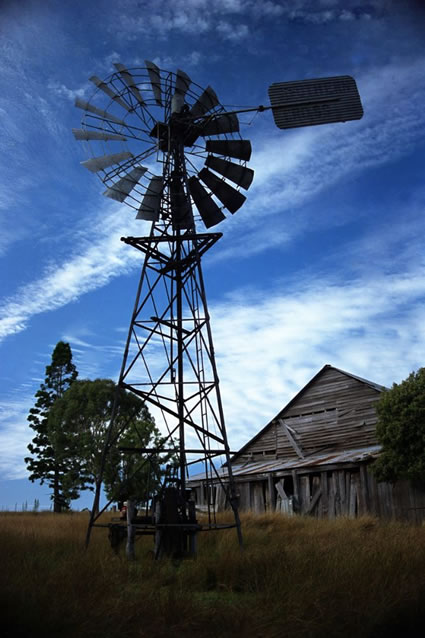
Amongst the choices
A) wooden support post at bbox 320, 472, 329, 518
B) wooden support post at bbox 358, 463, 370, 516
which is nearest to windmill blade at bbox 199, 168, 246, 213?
wooden support post at bbox 358, 463, 370, 516

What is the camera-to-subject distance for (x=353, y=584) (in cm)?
811

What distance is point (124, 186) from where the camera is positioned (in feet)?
51.0

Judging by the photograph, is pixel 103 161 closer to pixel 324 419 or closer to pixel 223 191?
pixel 223 191

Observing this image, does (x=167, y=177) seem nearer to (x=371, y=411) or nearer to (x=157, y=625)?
(x=157, y=625)

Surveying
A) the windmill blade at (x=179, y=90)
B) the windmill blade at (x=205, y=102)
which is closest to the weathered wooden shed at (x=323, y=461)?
the windmill blade at (x=205, y=102)

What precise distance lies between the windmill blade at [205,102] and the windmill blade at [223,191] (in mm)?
1666

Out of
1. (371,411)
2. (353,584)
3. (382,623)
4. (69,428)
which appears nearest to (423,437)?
(371,411)

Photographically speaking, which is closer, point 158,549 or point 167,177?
point 158,549

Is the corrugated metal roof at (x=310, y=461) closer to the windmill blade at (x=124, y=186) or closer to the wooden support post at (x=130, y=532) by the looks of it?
the wooden support post at (x=130, y=532)

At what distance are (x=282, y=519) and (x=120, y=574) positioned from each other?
1080 centimetres

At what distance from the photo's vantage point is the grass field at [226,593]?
631cm

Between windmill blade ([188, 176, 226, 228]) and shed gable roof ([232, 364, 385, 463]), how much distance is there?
14.5m

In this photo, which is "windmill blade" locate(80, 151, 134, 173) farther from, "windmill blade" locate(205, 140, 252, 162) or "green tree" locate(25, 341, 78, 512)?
"green tree" locate(25, 341, 78, 512)

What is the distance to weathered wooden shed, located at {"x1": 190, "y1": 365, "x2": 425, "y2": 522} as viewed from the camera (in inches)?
902
